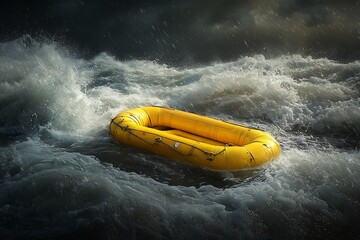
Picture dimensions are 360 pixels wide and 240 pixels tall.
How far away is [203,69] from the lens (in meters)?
13.3

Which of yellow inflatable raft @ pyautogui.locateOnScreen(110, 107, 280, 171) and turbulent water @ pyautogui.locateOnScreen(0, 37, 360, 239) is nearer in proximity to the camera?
turbulent water @ pyautogui.locateOnScreen(0, 37, 360, 239)

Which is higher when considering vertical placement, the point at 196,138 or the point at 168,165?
the point at 196,138

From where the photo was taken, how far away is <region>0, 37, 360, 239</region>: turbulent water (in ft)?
16.1

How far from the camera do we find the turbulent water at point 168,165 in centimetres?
492

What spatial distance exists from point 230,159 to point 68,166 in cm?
279

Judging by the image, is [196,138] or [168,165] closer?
[168,165]

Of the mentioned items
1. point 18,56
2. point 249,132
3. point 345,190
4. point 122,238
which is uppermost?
point 18,56

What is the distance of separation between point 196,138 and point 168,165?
106cm

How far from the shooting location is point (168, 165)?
21.4 ft

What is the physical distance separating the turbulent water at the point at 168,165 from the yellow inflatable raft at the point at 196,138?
208mm

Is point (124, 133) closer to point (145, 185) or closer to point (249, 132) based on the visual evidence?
point (145, 185)

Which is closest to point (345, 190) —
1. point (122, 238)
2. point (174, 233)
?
point (174, 233)

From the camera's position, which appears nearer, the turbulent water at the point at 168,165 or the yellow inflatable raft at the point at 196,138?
the turbulent water at the point at 168,165

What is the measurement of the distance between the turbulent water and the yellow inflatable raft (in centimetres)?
21
